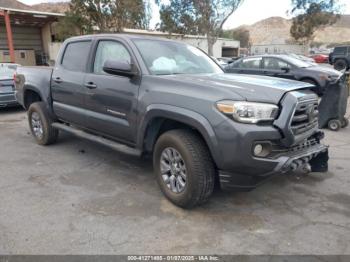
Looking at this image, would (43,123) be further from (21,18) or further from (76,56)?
(21,18)

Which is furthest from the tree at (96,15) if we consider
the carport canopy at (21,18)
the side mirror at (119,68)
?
the side mirror at (119,68)

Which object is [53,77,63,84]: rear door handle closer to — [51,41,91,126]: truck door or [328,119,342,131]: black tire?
[51,41,91,126]: truck door

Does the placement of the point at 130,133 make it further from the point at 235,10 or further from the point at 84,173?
the point at 235,10

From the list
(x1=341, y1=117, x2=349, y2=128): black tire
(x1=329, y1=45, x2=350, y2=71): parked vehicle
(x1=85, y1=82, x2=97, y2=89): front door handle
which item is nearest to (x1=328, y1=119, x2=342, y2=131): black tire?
(x1=341, y1=117, x2=349, y2=128): black tire

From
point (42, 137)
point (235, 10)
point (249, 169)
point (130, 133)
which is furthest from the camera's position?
point (235, 10)

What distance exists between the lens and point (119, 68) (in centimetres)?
382

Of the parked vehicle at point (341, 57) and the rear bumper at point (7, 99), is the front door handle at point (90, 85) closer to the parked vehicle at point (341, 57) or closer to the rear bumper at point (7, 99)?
the rear bumper at point (7, 99)

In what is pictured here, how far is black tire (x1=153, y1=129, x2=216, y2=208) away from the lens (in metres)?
3.32

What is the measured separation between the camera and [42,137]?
6.02m

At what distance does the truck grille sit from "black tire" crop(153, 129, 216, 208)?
0.92m

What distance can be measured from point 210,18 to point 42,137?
2451cm

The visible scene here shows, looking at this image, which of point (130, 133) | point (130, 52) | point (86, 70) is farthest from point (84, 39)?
point (130, 133)

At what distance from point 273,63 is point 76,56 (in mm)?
7982

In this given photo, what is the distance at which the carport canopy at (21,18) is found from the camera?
18766mm
